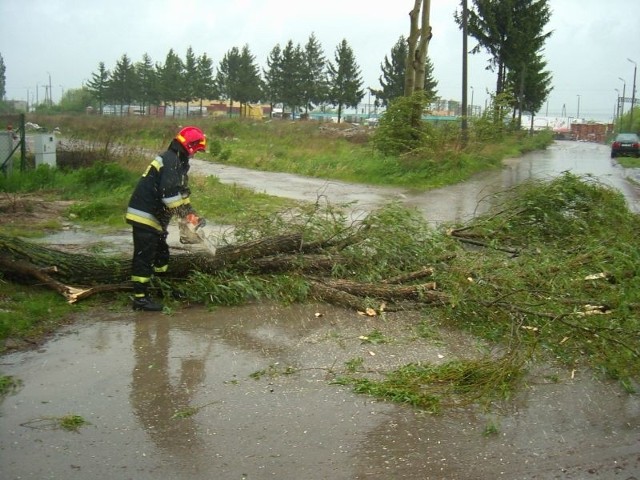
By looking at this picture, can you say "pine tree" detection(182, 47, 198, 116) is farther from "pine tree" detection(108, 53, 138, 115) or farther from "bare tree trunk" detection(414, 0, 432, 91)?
"bare tree trunk" detection(414, 0, 432, 91)

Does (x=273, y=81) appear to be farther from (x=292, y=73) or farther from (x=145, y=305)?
(x=145, y=305)

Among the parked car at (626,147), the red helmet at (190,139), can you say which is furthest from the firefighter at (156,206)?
the parked car at (626,147)

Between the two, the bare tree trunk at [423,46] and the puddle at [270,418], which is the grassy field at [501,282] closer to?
the puddle at [270,418]

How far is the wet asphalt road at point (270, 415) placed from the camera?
3.60 meters

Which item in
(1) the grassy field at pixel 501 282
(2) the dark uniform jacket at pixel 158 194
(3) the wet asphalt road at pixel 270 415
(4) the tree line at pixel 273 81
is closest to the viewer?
(3) the wet asphalt road at pixel 270 415

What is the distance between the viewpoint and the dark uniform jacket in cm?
603

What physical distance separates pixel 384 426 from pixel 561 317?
6.31 feet

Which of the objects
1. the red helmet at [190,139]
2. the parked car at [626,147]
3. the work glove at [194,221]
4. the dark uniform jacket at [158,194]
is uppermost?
the parked car at [626,147]

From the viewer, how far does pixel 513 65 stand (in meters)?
41.0

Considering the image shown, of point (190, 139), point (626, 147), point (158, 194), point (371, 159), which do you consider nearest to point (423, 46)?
point (371, 159)

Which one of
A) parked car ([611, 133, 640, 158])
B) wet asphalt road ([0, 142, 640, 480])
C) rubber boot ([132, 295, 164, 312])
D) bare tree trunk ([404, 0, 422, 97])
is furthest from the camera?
parked car ([611, 133, 640, 158])

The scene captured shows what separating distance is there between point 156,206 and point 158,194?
12 centimetres

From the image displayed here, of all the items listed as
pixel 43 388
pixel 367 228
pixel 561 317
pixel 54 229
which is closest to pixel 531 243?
pixel 367 228

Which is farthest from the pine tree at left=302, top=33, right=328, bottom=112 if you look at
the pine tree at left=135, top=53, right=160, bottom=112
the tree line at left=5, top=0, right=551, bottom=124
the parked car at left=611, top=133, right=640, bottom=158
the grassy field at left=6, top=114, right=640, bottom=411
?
the grassy field at left=6, top=114, right=640, bottom=411
